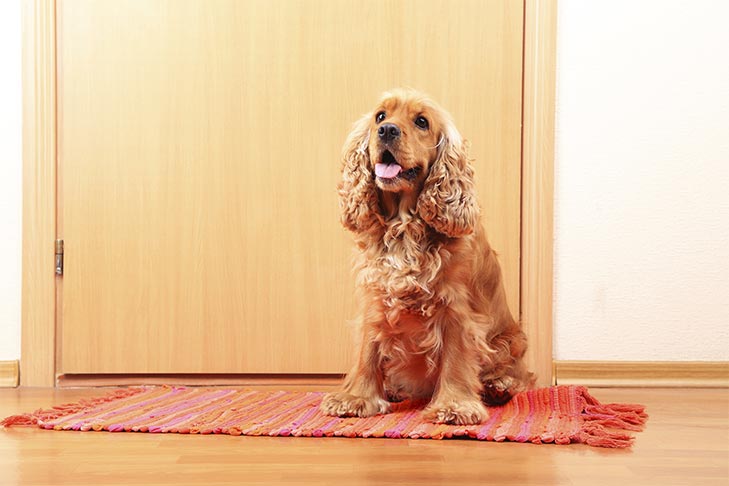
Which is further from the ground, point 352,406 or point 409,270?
point 409,270

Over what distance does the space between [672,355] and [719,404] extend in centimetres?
30

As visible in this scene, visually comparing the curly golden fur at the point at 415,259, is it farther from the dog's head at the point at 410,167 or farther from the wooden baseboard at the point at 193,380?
the wooden baseboard at the point at 193,380

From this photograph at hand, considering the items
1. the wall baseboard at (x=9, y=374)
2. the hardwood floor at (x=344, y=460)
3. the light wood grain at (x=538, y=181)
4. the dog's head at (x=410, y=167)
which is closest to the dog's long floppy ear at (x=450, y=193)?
the dog's head at (x=410, y=167)

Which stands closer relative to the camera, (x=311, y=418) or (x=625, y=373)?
(x=311, y=418)

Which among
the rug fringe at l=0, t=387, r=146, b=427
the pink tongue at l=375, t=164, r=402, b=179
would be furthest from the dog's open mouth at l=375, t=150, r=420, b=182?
the rug fringe at l=0, t=387, r=146, b=427

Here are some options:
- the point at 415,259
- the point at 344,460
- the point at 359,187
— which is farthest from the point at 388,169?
the point at 344,460

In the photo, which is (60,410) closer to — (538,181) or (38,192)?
(38,192)

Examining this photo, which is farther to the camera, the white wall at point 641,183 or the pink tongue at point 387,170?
the white wall at point 641,183

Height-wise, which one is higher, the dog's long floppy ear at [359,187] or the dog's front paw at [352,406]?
the dog's long floppy ear at [359,187]

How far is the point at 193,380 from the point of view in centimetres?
261

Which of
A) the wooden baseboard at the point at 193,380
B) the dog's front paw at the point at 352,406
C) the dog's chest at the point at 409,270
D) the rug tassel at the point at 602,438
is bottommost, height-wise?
the wooden baseboard at the point at 193,380

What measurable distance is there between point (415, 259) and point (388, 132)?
31 centimetres

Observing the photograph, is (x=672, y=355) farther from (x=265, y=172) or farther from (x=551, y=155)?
(x=265, y=172)

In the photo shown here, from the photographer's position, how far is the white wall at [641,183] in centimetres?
262
